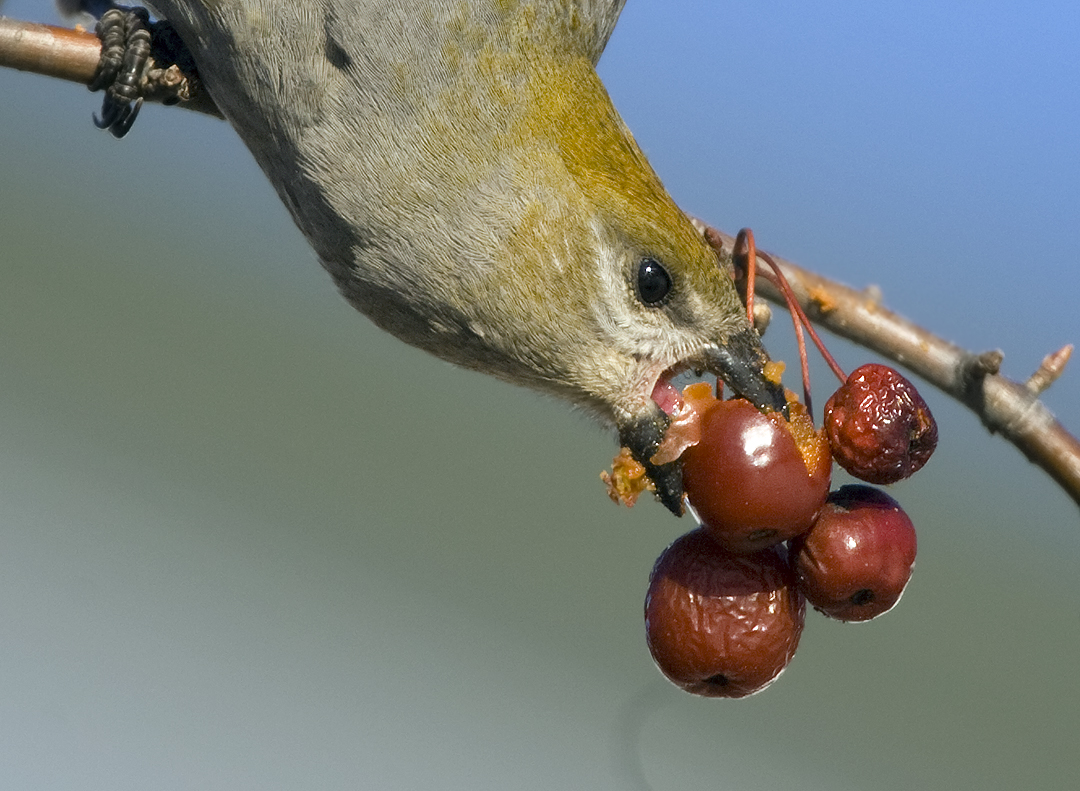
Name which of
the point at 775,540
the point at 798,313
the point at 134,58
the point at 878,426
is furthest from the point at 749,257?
the point at 134,58

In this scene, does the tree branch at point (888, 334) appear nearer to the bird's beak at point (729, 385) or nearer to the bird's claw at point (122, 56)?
the bird's claw at point (122, 56)

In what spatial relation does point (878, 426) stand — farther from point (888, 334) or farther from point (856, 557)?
point (888, 334)

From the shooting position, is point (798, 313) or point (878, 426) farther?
point (798, 313)

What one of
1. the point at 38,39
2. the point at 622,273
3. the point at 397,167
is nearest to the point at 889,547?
the point at 622,273

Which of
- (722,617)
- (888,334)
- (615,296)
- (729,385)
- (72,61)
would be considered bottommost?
(722,617)

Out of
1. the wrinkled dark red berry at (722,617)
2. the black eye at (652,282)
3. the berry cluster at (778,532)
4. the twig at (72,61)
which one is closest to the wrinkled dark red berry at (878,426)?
the berry cluster at (778,532)

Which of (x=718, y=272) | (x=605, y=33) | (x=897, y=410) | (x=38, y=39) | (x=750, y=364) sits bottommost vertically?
(x=897, y=410)

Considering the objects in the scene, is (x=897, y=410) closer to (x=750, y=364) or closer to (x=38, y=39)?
(x=750, y=364)
